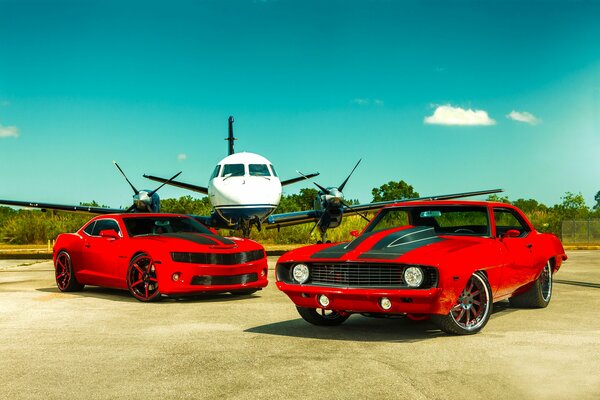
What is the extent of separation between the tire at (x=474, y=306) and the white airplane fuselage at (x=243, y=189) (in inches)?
591

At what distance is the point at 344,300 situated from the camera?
7000 mm

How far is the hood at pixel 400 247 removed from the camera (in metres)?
6.88

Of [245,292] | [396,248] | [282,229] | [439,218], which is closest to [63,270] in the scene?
[245,292]

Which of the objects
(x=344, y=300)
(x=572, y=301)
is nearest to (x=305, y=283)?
(x=344, y=300)

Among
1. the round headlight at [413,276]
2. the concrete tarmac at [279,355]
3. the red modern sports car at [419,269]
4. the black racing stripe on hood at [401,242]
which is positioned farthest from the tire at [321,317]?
the round headlight at [413,276]

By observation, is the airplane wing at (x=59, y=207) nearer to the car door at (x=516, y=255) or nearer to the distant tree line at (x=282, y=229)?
the distant tree line at (x=282, y=229)

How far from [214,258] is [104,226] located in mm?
2857

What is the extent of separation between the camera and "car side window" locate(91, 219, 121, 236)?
11898 mm

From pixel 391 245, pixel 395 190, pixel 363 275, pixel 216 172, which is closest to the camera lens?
pixel 363 275

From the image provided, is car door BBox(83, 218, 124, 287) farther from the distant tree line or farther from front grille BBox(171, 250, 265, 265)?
the distant tree line

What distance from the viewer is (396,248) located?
283 inches

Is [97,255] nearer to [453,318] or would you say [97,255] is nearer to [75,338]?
[75,338]

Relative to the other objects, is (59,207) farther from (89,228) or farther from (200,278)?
(200,278)

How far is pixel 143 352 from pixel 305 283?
195cm
